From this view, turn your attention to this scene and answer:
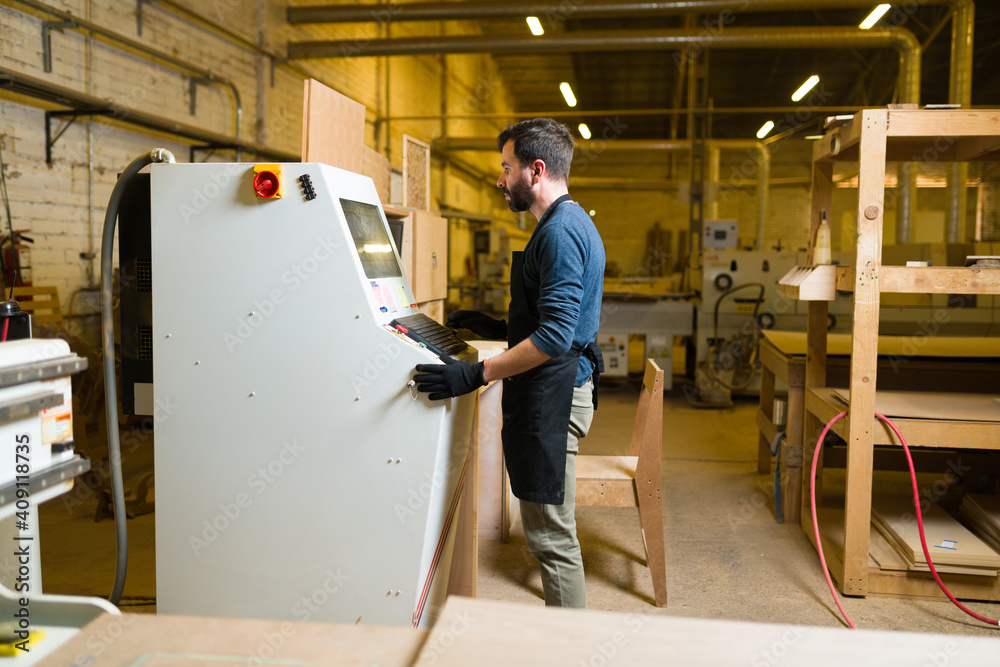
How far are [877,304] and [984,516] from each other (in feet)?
3.43

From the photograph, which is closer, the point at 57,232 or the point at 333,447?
the point at 333,447

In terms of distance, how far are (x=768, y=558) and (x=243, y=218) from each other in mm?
2482

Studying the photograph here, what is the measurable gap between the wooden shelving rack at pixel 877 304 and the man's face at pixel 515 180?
1.22 m

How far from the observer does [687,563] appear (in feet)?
9.48

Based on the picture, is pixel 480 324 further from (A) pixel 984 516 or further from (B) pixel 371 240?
(A) pixel 984 516

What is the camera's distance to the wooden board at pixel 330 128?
2.14 meters

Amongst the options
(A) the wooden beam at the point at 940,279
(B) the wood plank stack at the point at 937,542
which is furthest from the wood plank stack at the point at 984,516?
(A) the wooden beam at the point at 940,279

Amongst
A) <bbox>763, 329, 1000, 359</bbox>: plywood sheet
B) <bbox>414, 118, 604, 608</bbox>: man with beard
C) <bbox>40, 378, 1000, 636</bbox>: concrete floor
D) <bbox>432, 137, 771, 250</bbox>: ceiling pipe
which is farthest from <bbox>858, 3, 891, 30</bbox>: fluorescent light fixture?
<bbox>414, 118, 604, 608</bbox>: man with beard

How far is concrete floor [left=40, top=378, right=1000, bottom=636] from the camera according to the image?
8.09 feet

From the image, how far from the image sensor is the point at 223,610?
5.84 ft

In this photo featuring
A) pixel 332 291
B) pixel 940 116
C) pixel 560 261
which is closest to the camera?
pixel 332 291

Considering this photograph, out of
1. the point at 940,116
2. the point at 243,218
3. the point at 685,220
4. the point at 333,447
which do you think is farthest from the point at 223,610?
the point at 685,220

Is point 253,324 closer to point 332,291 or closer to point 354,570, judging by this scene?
point 332,291

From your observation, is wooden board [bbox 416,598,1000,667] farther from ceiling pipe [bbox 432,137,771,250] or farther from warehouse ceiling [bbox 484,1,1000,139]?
ceiling pipe [bbox 432,137,771,250]
